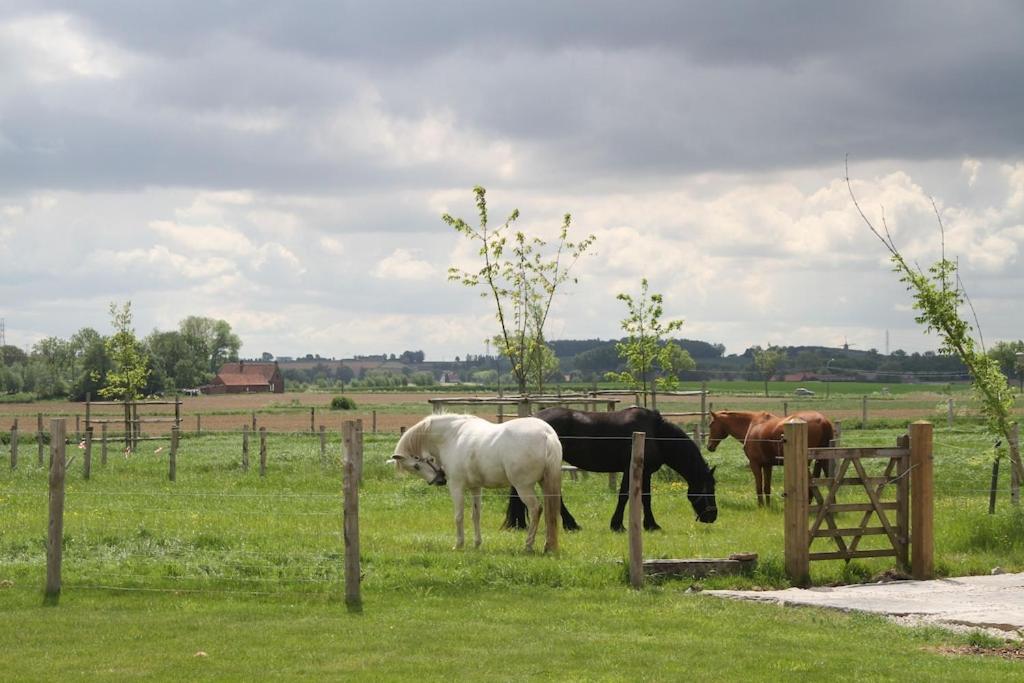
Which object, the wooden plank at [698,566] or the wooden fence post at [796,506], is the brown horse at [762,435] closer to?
the wooden fence post at [796,506]

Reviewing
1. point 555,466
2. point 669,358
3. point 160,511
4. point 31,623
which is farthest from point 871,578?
point 669,358

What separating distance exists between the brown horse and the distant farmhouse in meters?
133

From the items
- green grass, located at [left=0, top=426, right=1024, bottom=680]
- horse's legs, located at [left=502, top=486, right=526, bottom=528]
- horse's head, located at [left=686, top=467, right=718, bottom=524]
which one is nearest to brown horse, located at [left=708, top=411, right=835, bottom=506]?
green grass, located at [left=0, top=426, right=1024, bottom=680]

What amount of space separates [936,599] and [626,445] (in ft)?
25.1

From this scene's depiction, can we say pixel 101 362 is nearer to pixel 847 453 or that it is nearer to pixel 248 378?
pixel 248 378

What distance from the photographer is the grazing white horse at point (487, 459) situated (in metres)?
17.0

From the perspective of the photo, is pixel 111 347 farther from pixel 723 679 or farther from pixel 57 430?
pixel 723 679

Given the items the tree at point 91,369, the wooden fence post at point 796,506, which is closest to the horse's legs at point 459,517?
the wooden fence post at point 796,506

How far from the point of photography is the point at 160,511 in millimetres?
21484

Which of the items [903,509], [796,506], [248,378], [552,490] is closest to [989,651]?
[796,506]

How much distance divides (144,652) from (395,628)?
228cm

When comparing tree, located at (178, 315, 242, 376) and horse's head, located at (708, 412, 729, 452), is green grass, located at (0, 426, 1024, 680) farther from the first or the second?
tree, located at (178, 315, 242, 376)

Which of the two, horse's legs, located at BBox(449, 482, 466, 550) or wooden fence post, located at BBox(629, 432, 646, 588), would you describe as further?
horse's legs, located at BBox(449, 482, 466, 550)

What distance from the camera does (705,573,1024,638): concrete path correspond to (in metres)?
12.6
